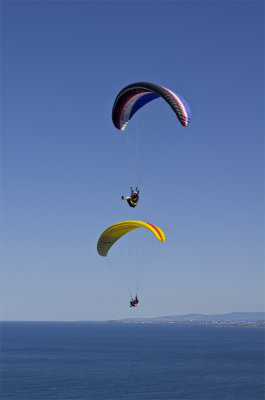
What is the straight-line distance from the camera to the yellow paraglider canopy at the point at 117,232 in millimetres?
33750

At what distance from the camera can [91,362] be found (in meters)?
105

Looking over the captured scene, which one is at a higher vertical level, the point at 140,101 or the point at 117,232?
the point at 140,101

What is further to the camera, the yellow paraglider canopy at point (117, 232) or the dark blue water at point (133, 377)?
the dark blue water at point (133, 377)

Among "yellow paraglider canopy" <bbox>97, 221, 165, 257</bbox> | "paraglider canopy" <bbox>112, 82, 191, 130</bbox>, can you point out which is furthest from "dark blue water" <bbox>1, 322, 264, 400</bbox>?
"paraglider canopy" <bbox>112, 82, 191, 130</bbox>

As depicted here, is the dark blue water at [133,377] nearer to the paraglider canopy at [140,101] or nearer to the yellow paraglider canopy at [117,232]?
the yellow paraglider canopy at [117,232]

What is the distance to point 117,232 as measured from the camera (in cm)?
3638

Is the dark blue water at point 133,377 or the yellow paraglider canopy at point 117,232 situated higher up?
the yellow paraglider canopy at point 117,232

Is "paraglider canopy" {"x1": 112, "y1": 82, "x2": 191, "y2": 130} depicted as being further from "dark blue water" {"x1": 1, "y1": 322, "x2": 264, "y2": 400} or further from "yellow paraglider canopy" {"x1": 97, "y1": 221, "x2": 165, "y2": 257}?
"dark blue water" {"x1": 1, "y1": 322, "x2": 264, "y2": 400}

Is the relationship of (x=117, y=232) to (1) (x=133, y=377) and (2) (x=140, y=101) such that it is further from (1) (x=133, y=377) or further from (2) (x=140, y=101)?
(1) (x=133, y=377)

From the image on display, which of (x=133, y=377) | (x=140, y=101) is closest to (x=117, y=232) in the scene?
(x=140, y=101)

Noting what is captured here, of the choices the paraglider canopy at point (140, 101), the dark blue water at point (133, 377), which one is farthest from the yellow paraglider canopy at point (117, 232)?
the dark blue water at point (133, 377)

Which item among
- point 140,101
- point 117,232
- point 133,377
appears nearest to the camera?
point 140,101

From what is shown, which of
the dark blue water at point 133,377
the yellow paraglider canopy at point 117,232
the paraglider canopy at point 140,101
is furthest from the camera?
the dark blue water at point 133,377

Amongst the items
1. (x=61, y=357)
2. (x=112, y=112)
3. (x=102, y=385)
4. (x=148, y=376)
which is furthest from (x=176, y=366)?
(x=112, y=112)
